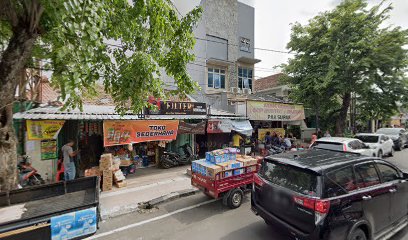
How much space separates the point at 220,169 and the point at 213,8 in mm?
15291

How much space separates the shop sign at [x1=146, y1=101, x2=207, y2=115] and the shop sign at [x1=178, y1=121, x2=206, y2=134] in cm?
69

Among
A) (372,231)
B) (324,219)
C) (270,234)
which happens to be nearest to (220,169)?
(270,234)

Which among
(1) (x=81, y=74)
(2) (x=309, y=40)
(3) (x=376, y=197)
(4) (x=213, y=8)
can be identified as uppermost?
(4) (x=213, y=8)

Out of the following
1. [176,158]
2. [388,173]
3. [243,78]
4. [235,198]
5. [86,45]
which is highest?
[243,78]

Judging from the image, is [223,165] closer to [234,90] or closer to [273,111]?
[273,111]

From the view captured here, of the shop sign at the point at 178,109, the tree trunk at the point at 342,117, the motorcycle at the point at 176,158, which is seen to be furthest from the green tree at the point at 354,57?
the motorcycle at the point at 176,158

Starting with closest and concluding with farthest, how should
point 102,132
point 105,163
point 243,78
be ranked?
point 105,163 < point 102,132 < point 243,78

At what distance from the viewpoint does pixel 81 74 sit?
3.35m

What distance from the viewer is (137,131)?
8.80 metres

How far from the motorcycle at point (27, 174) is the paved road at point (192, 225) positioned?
373cm

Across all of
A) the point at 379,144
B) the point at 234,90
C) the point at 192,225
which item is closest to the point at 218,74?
the point at 234,90

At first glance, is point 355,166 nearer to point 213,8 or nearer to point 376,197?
point 376,197

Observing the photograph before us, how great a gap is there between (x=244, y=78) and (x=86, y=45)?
16344 mm

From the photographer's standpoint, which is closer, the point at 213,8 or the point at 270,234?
the point at 270,234
